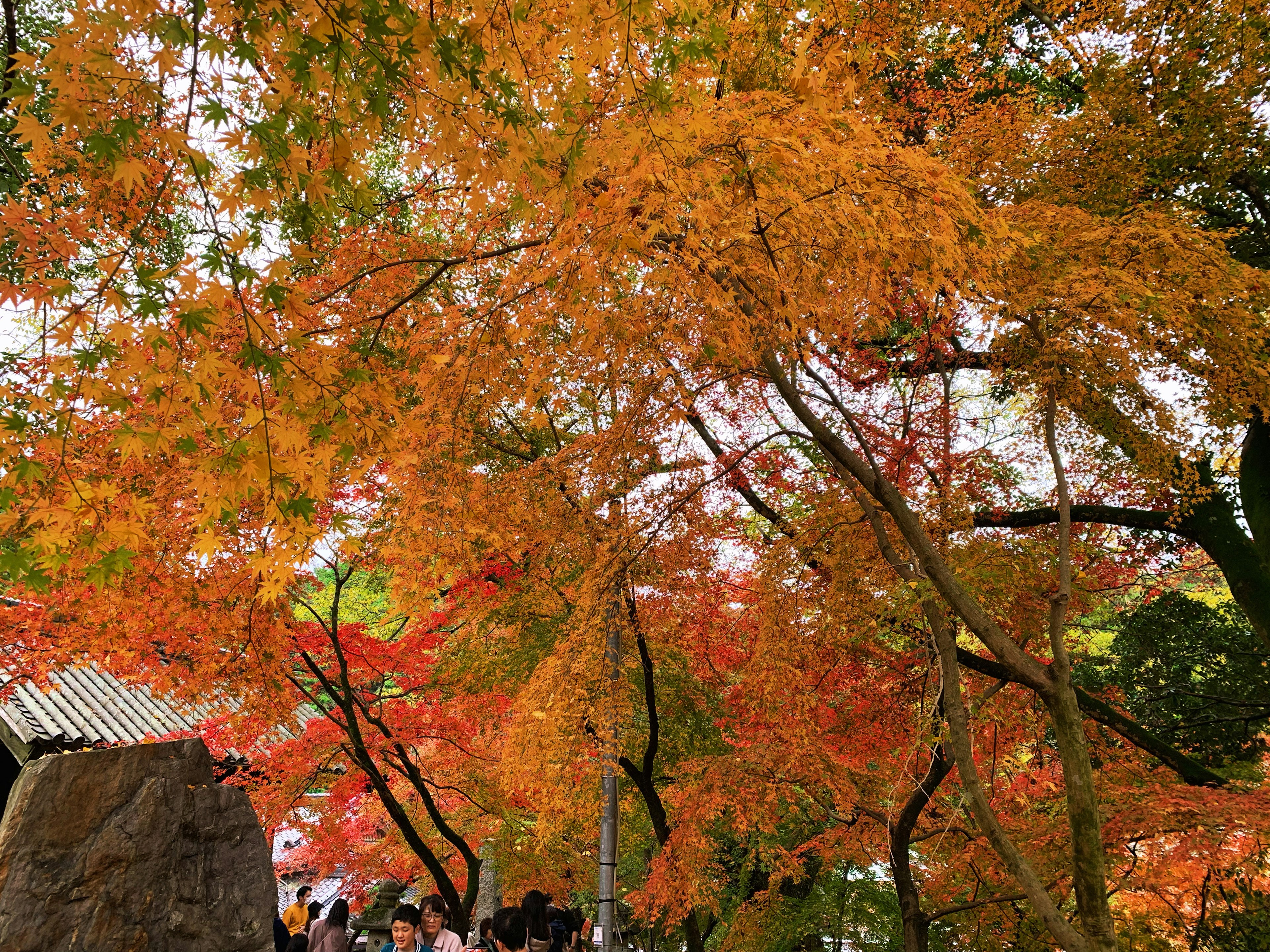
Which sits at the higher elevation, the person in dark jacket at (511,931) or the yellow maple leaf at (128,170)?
the yellow maple leaf at (128,170)

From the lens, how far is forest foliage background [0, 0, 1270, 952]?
2775 millimetres

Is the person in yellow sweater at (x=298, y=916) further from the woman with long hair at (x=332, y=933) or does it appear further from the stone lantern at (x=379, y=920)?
the woman with long hair at (x=332, y=933)

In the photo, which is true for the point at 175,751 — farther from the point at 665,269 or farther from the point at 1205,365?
the point at 1205,365

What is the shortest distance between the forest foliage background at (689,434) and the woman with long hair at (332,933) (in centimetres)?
170

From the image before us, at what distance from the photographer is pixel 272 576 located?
340cm

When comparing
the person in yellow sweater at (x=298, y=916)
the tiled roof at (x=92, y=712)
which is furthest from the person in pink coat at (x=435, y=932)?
the person in yellow sweater at (x=298, y=916)

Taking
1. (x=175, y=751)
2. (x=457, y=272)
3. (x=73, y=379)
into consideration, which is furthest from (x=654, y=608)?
(x=73, y=379)

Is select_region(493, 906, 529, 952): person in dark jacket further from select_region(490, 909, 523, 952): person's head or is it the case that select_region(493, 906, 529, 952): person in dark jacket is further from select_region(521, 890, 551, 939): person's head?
select_region(521, 890, 551, 939): person's head

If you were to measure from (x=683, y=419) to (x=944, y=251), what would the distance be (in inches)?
108

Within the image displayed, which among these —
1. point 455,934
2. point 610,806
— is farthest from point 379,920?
point 455,934

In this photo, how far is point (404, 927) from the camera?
445 centimetres

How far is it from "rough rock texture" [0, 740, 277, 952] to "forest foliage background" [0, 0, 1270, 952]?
4.93 ft

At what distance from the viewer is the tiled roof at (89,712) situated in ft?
22.6

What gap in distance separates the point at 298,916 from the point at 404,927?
514 centimetres
